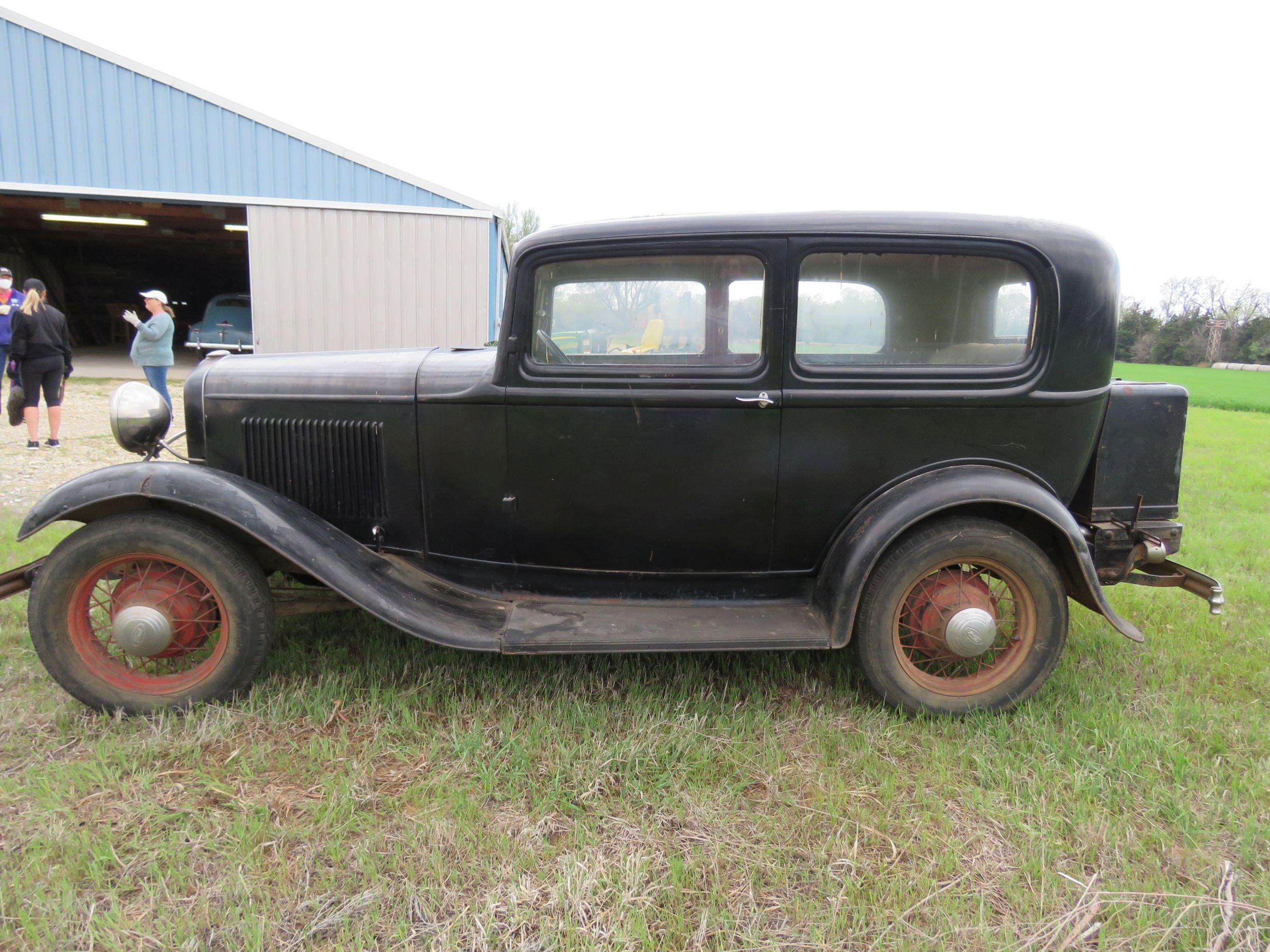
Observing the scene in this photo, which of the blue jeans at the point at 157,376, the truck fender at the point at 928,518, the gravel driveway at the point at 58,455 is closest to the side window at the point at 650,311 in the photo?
the truck fender at the point at 928,518

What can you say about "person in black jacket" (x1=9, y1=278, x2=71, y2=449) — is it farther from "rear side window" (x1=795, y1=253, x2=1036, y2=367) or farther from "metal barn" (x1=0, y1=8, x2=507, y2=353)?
"rear side window" (x1=795, y1=253, x2=1036, y2=367)

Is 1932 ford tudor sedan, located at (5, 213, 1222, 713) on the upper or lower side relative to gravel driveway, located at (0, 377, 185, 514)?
upper

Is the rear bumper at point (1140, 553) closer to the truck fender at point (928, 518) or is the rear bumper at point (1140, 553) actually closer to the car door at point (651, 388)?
the truck fender at point (928, 518)

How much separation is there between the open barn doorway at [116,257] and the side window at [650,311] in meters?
10.3

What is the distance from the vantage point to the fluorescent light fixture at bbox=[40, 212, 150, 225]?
13484 millimetres

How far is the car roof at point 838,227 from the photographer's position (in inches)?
104

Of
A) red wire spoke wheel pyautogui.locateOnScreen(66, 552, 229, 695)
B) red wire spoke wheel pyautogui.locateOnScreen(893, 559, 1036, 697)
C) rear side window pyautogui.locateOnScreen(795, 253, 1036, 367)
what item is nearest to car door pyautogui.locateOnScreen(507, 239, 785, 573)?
rear side window pyautogui.locateOnScreen(795, 253, 1036, 367)

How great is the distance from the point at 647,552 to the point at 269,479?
5.45 feet

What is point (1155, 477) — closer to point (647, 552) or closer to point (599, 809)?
point (647, 552)

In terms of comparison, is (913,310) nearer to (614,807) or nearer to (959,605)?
(959,605)

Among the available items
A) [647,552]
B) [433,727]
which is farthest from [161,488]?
[647,552]

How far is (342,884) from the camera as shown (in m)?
1.87

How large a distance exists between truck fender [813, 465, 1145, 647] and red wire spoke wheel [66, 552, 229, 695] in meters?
2.28

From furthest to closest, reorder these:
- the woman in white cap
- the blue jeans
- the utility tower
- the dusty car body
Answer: the utility tower, the dusty car body, the blue jeans, the woman in white cap
